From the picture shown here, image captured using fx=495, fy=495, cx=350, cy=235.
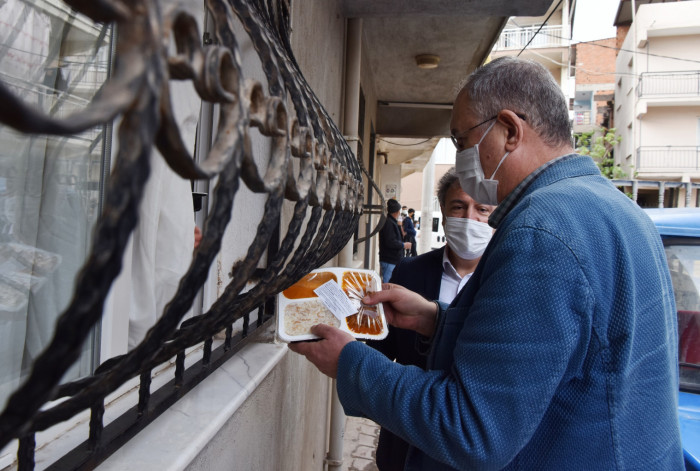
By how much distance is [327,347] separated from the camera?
139cm

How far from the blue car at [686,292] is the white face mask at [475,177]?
183cm

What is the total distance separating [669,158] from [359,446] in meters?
24.4

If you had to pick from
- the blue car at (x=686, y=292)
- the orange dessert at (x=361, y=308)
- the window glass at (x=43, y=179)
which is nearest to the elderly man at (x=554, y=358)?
the orange dessert at (x=361, y=308)

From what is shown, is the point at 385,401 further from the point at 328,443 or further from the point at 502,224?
the point at 328,443

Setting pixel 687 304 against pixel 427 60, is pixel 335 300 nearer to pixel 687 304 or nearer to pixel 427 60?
pixel 687 304

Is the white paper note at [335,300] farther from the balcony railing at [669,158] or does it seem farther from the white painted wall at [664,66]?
the balcony railing at [669,158]

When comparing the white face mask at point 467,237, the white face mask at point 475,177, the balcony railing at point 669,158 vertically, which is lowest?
the white face mask at point 467,237

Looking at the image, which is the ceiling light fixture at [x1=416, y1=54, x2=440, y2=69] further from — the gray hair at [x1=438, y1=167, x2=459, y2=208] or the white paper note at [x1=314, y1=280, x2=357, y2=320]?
the white paper note at [x1=314, y1=280, x2=357, y2=320]

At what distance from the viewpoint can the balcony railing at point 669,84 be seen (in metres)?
22.5

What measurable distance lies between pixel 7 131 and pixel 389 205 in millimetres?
7605

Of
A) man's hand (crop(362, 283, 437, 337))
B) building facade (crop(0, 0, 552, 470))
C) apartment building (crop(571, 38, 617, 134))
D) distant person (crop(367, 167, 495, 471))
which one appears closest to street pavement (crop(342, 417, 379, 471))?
building facade (crop(0, 0, 552, 470))

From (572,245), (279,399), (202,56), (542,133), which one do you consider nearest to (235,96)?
(202,56)

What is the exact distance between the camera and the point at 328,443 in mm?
3787

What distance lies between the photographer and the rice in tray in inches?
57.8
